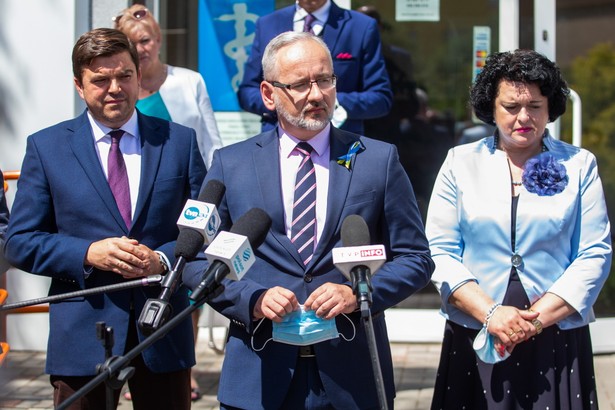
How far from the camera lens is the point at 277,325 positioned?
375cm

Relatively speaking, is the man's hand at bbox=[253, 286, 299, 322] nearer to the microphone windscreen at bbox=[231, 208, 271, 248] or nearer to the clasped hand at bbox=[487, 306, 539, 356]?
the microphone windscreen at bbox=[231, 208, 271, 248]

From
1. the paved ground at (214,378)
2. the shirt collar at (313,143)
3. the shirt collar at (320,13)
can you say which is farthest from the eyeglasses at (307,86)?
the paved ground at (214,378)

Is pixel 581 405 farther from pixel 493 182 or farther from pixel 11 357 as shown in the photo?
pixel 11 357

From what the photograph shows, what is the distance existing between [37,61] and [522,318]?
453 cm

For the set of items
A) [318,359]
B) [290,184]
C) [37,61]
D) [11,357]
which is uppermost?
[37,61]

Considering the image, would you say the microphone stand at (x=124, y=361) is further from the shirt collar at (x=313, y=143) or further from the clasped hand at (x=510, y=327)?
the clasped hand at (x=510, y=327)

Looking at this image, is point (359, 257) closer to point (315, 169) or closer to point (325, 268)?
point (325, 268)

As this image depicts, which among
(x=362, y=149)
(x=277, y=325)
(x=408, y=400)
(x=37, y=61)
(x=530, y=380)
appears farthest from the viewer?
(x=37, y=61)

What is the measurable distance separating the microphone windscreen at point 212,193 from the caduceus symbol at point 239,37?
418 centimetres

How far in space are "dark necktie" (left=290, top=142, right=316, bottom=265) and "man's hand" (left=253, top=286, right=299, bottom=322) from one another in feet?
0.83

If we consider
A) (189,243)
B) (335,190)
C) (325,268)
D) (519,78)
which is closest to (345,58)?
(519,78)

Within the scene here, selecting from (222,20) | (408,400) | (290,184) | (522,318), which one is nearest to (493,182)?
(522,318)

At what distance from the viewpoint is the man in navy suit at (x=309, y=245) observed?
3.78 m

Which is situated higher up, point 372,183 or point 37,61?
point 37,61
